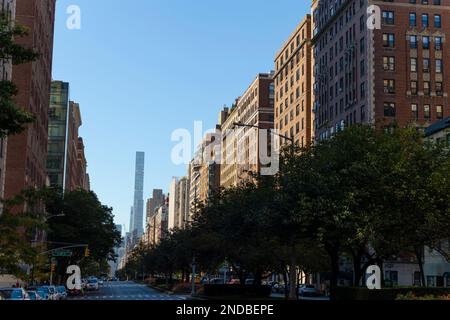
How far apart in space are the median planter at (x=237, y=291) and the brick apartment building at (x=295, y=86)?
61706 mm

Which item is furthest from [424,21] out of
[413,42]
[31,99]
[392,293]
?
[392,293]

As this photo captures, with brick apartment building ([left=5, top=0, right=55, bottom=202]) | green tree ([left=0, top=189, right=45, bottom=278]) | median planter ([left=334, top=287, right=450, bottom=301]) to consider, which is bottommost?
median planter ([left=334, top=287, right=450, bottom=301])

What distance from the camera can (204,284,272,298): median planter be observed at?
58.5 metres

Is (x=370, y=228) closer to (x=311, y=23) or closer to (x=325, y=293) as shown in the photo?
(x=325, y=293)

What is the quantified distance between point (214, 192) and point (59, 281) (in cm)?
5157

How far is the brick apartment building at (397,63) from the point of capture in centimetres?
9969

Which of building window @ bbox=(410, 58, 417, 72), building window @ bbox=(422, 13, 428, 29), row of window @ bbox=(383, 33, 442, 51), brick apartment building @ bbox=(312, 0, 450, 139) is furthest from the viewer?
building window @ bbox=(422, 13, 428, 29)

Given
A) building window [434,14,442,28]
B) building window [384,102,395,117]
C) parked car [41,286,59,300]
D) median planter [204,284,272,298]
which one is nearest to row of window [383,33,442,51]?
building window [434,14,442,28]

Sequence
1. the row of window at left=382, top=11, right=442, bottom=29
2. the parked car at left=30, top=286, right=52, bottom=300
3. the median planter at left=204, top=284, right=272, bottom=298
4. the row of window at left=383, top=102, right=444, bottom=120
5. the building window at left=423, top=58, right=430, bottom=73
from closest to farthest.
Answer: the parked car at left=30, top=286, right=52, bottom=300, the median planter at left=204, top=284, right=272, bottom=298, the row of window at left=383, top=102, right=444, bottom=120, the building window at left=423, top=58, right=430, bottom=73, the row of window at left=382, top=11, right=442, bottom=29

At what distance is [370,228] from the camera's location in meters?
35.9

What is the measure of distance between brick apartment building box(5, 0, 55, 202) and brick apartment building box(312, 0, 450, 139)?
43.5 meters

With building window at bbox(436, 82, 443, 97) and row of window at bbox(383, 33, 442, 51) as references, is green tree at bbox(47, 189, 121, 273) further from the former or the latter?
building window at bbox(436, 82, 443, 97)

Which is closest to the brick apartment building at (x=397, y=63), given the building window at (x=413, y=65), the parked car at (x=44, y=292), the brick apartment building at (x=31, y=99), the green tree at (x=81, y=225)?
the building window at (x=413, y=65)

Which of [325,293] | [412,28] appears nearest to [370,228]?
[325,293]
